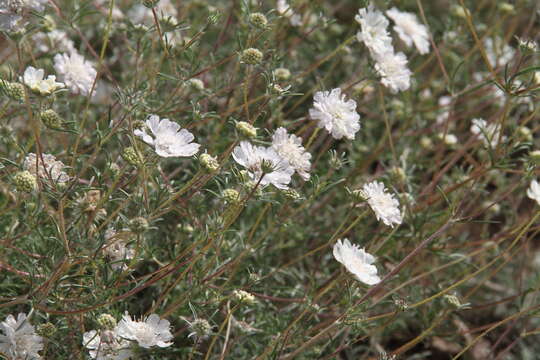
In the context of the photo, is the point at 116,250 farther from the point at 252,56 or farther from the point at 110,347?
the point at 252,56

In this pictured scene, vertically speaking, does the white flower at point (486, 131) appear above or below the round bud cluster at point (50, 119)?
below

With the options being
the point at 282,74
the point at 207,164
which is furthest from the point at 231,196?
the point at 282,74

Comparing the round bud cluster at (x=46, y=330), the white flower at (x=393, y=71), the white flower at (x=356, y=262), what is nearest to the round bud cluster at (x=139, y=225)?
the round bud cluster at (x=46, y=330)

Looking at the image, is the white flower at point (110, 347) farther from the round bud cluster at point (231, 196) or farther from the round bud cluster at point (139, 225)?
the round bud cluster at point (231, 196)

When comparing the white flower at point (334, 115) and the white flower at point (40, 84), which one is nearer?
the white flower at point (40, 84)

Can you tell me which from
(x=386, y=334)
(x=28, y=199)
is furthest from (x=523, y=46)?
(x=28, y=199)

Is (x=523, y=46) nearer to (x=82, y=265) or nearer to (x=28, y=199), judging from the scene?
(x=82, y=265)

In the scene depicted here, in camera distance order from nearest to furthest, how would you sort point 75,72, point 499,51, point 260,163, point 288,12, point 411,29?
point 260,163 → point 75,72 → point 288,12 → point 411,29 → point 499,51
